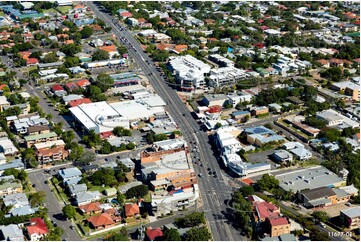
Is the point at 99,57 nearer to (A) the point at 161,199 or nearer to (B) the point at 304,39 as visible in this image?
(B) the point at 304,39

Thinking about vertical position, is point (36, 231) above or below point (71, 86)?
above

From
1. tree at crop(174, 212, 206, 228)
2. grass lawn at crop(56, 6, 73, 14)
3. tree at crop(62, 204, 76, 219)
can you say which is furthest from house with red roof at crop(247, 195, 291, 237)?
grass lawn at crop(56, 6, 73, 14)

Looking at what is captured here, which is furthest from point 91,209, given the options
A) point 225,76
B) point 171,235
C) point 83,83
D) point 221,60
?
point 221,60

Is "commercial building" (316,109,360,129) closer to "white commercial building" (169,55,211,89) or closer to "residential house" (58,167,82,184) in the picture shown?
"white commercial building" (169,55,211,89)

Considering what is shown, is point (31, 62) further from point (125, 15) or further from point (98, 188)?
point (98, 188)

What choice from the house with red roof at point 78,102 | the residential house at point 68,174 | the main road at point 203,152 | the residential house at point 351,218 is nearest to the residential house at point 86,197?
the residential house at point 68,174

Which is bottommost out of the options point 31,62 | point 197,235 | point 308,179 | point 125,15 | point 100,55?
point 31,62
